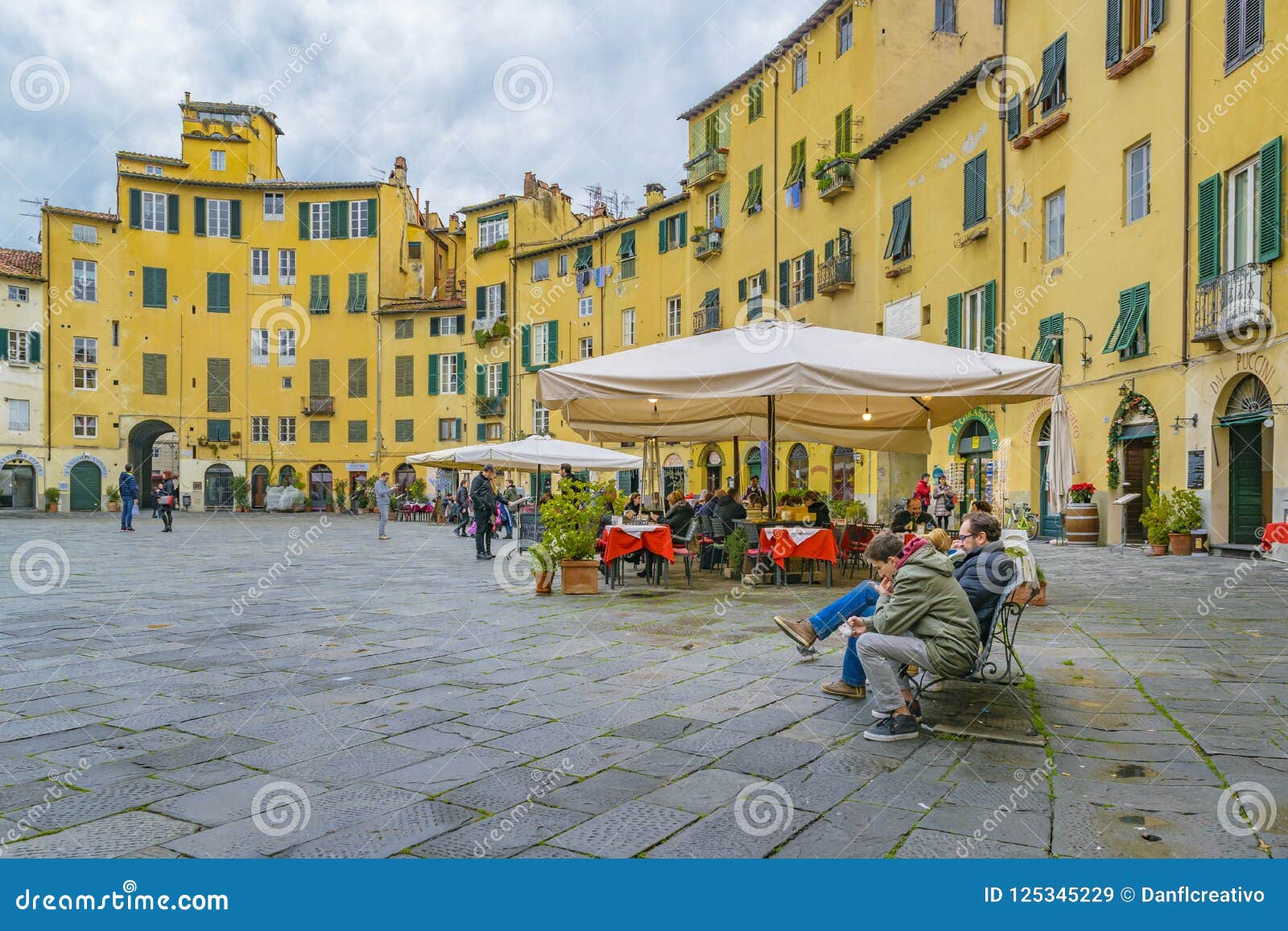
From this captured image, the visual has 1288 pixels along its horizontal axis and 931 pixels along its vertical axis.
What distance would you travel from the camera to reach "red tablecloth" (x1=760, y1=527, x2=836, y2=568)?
9.01 meters

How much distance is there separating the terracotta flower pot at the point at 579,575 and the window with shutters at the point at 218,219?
39442mm

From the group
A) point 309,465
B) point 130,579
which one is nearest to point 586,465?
point 130,579

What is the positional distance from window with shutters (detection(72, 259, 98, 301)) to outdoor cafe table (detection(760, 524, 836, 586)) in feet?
131

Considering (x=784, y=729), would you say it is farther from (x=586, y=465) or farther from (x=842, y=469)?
(x=842, y=469)

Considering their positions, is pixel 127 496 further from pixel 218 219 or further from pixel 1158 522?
pixel 218 219

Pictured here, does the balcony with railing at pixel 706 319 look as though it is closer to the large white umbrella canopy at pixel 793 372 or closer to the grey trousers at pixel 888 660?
the large white umbrella canopy at pixel 793 372

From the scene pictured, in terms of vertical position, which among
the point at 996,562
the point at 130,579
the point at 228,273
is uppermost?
the point at 228,273

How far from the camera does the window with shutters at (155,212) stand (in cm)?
4106

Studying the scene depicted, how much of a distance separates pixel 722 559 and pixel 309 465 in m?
35.3

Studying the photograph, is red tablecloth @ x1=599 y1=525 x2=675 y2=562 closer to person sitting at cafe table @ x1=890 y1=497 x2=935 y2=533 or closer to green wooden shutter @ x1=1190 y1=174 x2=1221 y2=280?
person sitting at cafe table @ x1=890 y1=497 x2=935 y2=533

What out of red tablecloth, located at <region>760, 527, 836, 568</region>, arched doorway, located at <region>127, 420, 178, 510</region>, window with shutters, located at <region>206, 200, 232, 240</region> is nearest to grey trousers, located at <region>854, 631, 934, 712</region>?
red tablecloth, located at <region>760, 527, 836, 568</region>

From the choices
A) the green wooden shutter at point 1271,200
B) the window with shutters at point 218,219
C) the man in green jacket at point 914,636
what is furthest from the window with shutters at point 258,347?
the man in green jacket at point 914,636

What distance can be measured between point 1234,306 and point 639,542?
935cm

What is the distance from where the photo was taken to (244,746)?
3879 mm
